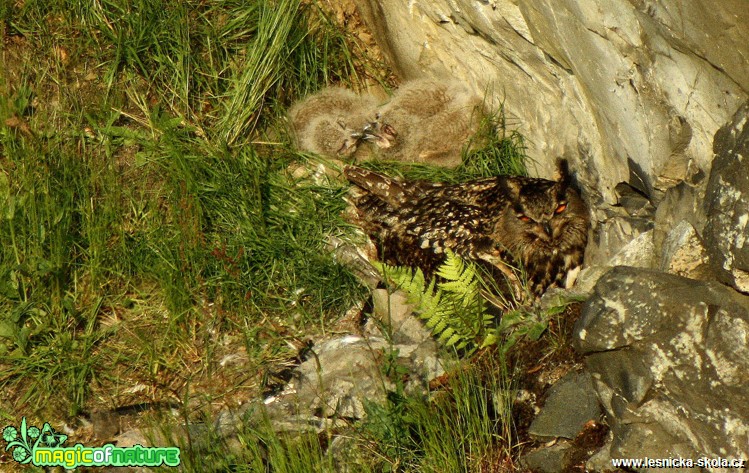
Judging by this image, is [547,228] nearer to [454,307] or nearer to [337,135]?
[454,307]

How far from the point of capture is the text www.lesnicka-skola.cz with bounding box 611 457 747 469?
3227mm

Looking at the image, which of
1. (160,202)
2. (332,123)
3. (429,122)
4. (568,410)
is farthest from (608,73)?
(160,202)

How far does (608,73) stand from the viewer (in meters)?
3.89

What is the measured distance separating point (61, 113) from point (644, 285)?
332 cm

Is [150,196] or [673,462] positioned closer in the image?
[673,462]

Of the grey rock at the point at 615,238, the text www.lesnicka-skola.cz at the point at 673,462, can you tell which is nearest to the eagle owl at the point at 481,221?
the grey rock at the point at 615,238

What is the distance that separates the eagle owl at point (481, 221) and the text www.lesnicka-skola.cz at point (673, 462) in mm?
1337

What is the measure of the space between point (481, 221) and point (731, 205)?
1.73 meters

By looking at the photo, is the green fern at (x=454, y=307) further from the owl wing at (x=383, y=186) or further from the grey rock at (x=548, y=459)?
the owl wing at (x=383, y=186)

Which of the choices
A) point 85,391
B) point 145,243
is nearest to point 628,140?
point 145,243

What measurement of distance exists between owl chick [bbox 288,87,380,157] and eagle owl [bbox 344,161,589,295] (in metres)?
0.37

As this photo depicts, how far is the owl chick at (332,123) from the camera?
5.64 metres

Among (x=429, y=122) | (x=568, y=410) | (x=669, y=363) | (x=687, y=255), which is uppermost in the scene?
(x=429, y=122)

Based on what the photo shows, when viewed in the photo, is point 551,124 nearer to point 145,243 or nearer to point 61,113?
point 145,243
